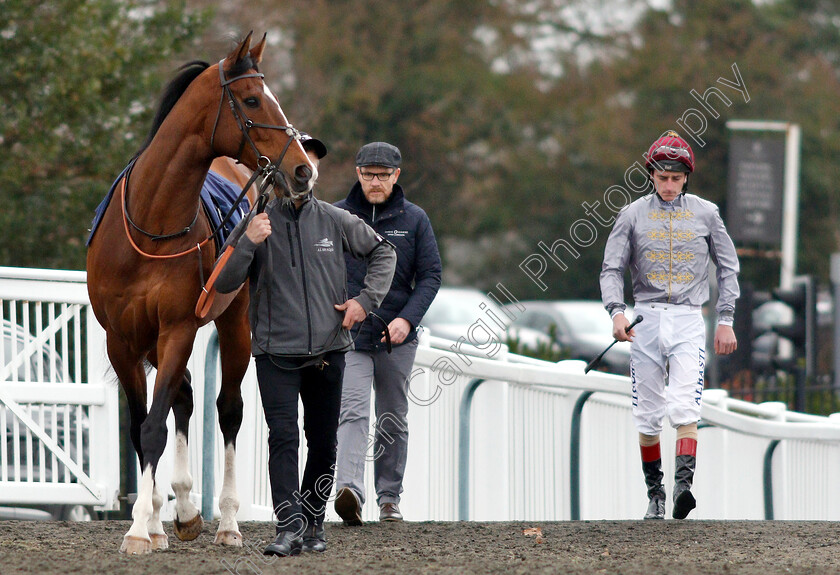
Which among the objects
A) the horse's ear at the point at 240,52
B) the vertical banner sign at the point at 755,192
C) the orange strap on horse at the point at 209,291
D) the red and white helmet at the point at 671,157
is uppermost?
the vertical banner sign at the point at 755,192

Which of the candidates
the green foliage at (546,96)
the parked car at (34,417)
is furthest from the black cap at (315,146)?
the green foliage at (546,96)

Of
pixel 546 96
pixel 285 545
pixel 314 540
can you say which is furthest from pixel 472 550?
pixel 546 96

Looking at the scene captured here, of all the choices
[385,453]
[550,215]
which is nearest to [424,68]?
[550,215]

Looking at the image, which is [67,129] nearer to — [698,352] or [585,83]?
[698,352]

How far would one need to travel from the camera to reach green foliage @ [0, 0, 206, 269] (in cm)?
1150

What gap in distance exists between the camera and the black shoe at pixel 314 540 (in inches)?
225

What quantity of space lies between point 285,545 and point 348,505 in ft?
4.14

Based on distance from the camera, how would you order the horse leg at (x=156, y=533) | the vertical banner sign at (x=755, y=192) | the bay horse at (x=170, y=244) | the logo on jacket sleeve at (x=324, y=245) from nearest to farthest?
the logo on jacket sleeve at (x=324, y=245) < the bay horse at (x=170, y=244) < the horse leg at (x=156, y=533) < the vertical banner sign at (x=755, y=192)

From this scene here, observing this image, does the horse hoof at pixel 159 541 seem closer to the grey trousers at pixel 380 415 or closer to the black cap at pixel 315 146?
the grey trousers at pixel 380 415

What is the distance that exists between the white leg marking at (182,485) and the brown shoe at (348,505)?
0.78 m

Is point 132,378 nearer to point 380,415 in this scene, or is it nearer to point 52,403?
point 52,403

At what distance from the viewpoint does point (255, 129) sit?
18.7 ft

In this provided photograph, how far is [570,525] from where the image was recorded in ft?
22.2

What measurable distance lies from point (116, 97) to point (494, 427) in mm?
6040
